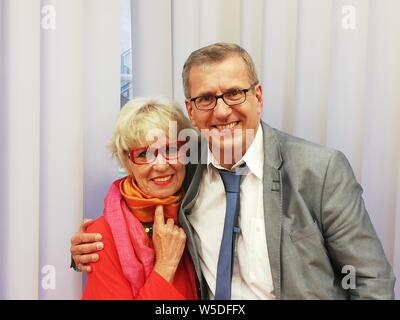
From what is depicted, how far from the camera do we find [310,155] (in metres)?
1.14

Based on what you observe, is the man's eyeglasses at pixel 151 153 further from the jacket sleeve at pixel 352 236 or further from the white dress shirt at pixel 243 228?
the jacket sleeve at pixel 352 236

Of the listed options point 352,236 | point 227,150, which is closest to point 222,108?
point 227,150

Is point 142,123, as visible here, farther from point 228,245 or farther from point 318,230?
point 318,230

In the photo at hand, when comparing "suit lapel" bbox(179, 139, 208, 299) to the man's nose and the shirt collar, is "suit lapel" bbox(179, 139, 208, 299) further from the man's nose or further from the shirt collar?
the man's nose

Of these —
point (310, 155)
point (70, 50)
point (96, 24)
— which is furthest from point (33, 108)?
point (310, 155)

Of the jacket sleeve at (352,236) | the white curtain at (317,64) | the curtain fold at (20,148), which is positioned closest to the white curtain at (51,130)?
the curtain fold at (20,148)

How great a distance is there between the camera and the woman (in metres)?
1.18

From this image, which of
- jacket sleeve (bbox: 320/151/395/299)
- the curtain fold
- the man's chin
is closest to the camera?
jacket sleeve (bbox: 320/151/395/299)

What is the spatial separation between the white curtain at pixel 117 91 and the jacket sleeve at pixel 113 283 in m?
0.27

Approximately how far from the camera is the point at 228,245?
1181 millimetres

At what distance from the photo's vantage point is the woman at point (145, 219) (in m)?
1.18

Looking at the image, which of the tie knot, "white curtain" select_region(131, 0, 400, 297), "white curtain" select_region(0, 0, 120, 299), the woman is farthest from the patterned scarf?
"white curtain" select_region(131, 0, 400, 297)

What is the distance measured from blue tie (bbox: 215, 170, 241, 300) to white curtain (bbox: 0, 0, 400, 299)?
0.39 metres
